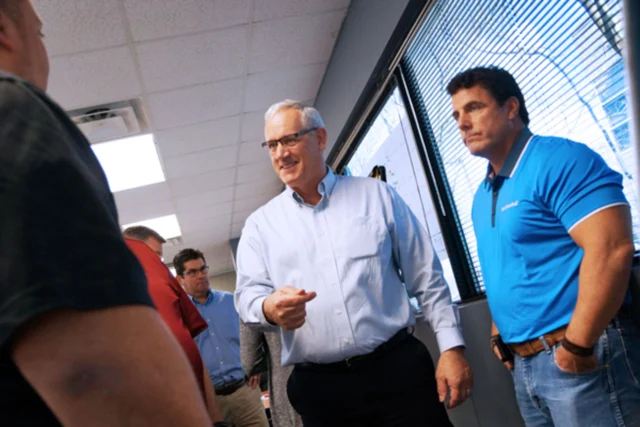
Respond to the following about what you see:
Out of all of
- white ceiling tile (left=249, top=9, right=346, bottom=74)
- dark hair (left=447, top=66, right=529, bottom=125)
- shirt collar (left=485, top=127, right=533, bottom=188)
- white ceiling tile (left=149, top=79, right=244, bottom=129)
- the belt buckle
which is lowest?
the belt buckle

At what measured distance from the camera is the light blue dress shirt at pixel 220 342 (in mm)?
3412

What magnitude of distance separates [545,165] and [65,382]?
1.33 m

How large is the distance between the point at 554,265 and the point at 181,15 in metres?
2.38

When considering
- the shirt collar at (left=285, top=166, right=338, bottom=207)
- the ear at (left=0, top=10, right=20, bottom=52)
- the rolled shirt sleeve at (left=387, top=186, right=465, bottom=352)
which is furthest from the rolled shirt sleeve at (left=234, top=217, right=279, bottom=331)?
the ear at (left=0, top=10, right=20, bottom=52)

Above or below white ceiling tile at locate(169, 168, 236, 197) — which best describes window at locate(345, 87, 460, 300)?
below

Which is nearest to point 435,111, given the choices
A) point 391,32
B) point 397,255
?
point 391,32

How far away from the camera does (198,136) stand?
14.3ft

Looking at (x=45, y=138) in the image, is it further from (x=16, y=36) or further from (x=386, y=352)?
(x=386, y=352)

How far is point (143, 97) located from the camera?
353cm

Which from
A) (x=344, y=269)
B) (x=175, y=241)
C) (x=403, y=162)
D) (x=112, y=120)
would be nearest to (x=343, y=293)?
(x=344, y=269)

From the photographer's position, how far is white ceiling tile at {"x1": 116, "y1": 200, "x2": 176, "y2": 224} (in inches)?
227

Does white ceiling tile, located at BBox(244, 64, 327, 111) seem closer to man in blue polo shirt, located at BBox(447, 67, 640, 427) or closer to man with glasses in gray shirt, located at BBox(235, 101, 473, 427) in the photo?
man with glasses in gray shirt, located at BBox(235, 101, 473, 427)

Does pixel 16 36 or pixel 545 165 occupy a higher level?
pixel 16 36

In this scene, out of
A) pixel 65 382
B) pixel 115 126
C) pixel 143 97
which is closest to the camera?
pixel 65 382
